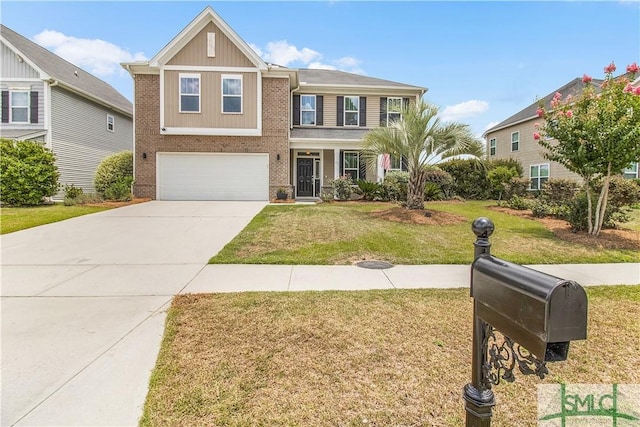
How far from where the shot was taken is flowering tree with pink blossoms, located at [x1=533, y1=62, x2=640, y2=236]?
295 inches

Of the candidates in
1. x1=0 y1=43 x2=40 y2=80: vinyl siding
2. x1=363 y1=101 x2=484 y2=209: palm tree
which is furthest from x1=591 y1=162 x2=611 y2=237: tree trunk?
x1=0 y1=43 x2=40 y2=80: vinyl siding

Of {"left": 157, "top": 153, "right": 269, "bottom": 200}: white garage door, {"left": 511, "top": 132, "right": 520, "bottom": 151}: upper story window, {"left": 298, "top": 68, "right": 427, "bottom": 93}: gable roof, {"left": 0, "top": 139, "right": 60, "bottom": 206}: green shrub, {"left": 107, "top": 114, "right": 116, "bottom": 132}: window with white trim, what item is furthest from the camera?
{"left": 511, "top": 132, "right": 520, "bottom": 151}: upper story window

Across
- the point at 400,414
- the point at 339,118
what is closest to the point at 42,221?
the point at 400,414

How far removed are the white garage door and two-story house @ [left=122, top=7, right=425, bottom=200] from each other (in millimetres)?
46

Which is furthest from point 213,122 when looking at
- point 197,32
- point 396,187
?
point 396,187

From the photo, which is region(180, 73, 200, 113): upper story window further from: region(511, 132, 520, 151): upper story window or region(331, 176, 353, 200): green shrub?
region(511, 132, 520, 151): upper story window

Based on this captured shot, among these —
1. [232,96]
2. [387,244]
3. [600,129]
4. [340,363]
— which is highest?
[232,96]

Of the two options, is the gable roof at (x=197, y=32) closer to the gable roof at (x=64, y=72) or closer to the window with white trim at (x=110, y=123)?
the gable roof at (x=64, y=72)

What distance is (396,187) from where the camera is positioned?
15.5 meters

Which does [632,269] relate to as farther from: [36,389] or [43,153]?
[43,153]

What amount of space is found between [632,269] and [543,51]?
9.83 m

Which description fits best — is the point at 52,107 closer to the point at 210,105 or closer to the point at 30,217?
the point at 210,105

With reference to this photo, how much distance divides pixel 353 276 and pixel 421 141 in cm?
669

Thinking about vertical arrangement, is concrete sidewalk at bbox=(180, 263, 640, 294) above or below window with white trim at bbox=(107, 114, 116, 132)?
below
